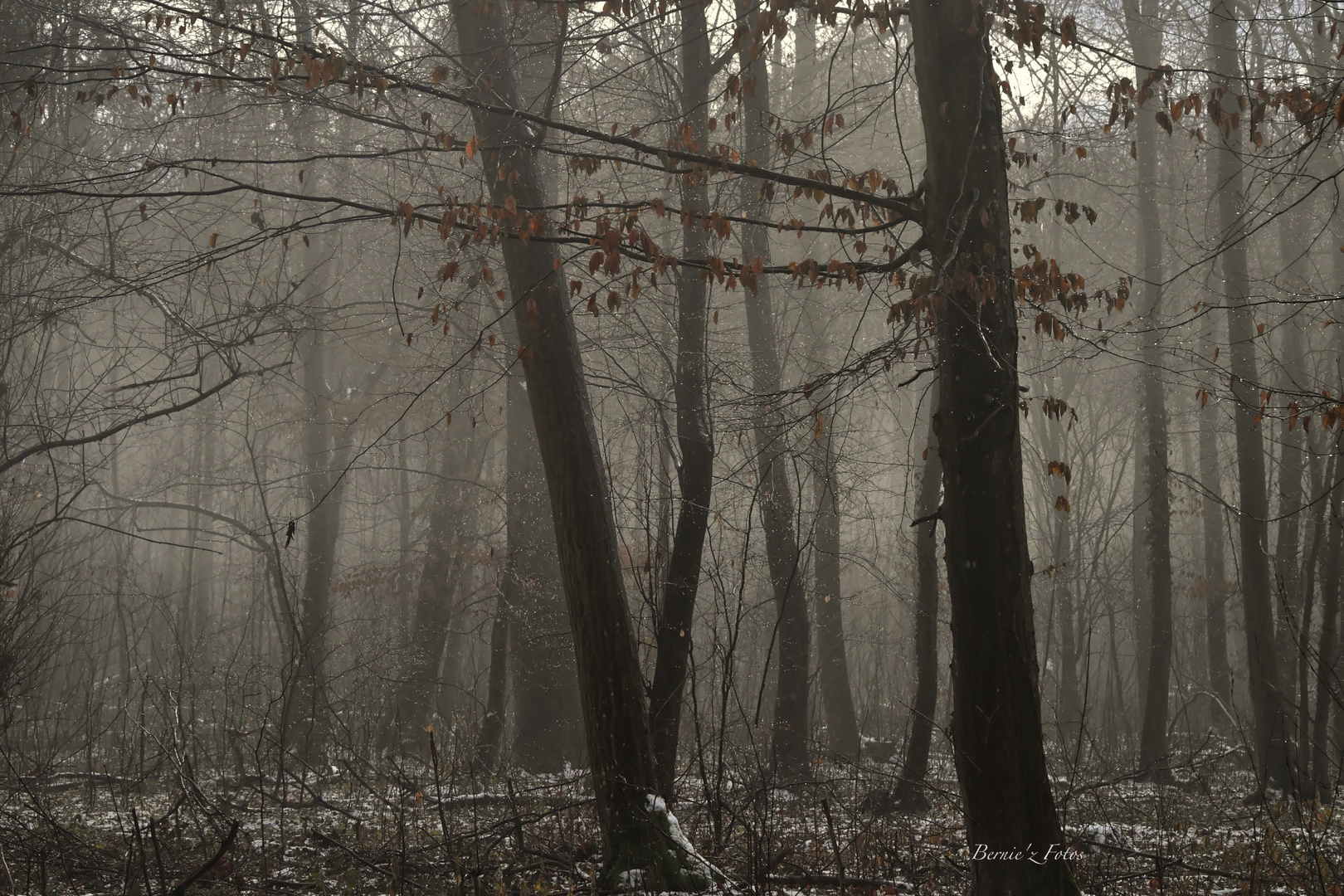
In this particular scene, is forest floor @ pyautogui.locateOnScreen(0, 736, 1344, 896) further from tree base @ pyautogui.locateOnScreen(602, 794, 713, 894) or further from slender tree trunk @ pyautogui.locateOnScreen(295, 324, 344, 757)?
slender tree trunk @ pyautogui.locateOnScreen(295, 324, 344, 757)

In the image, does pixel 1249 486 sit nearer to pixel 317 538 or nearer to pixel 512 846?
pixel 512 846

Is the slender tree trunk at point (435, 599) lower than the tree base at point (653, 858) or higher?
higher

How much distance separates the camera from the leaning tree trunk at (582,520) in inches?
212

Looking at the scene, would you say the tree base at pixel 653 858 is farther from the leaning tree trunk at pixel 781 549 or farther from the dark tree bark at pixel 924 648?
the leaning tree trunk at pixel 781 549

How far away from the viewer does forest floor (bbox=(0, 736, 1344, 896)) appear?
204 inches

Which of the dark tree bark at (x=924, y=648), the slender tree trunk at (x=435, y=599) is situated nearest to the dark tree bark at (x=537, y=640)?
the slender tree trunk at (x=435, y=599)

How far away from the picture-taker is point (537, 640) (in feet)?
36.4

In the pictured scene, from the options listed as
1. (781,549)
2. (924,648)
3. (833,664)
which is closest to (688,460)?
(781,549)

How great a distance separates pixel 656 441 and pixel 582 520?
169 centimetres

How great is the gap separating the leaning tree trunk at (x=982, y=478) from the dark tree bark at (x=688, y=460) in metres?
2.12

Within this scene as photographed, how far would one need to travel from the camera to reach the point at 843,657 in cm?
1291

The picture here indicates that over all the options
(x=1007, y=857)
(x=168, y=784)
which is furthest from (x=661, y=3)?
(x=168, y=784)

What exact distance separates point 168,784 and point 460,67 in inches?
285

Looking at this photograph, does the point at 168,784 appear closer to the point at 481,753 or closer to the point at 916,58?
the point at 481,753
